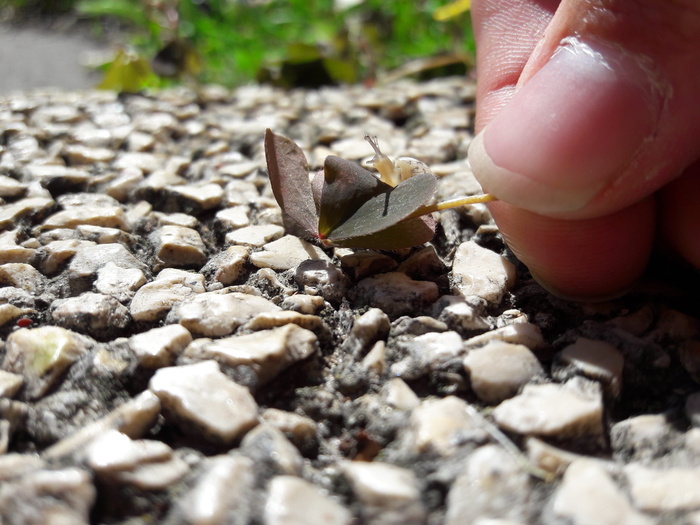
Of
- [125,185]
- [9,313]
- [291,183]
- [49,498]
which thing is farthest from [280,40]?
[49,498]

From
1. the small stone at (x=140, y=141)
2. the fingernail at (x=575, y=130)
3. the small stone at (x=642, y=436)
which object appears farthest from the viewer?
the small stone at (x=140, y=141)

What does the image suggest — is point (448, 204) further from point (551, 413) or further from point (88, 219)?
point (88, 219)

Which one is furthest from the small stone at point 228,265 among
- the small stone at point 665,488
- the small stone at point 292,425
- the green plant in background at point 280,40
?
the green plant in background at point 280,40

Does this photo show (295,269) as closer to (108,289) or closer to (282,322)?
(282,322)

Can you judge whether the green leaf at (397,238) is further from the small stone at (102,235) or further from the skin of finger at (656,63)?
the small stone at (102,235)

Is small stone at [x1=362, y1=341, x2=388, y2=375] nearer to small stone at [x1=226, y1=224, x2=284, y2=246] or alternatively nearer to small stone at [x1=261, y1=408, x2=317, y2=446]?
small stone at [x1=261, y1=408, x2=317, y2=446]

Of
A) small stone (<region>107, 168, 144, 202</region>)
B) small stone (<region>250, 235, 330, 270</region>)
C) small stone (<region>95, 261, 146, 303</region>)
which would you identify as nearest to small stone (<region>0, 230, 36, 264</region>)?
small stone (<region>95, 261, 146, 303</region>)
